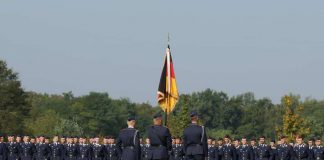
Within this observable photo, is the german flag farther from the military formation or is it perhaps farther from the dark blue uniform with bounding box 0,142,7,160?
the dark blue uniform with bounding box 0,142,7,160

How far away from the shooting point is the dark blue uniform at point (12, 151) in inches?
1742

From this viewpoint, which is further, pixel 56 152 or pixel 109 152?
pixel 56 152

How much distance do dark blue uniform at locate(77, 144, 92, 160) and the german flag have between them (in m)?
7.38

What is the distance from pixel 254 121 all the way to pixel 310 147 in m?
111

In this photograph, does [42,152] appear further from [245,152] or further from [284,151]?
[284,151]

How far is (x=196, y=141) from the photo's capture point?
2234 cm

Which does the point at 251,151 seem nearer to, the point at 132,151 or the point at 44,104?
the point at 132,151

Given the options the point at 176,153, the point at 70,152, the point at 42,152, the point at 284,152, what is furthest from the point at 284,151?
the point at 42,152

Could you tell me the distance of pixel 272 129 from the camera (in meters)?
143

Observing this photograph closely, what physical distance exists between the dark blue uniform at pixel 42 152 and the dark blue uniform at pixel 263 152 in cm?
1098

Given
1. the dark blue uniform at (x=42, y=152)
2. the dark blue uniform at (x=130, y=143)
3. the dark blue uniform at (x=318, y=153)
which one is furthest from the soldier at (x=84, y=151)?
the dark blue uniform at (x=130, y=143)

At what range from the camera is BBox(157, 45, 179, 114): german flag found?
36.0m

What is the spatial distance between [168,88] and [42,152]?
10.2 m

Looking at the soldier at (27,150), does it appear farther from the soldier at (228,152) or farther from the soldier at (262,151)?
the soldier at (262,151)
